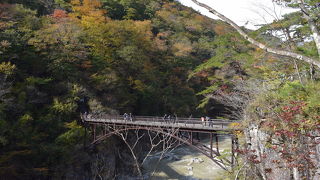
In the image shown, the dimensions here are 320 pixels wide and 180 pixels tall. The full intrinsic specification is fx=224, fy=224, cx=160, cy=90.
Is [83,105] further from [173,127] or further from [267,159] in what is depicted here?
[267,159]

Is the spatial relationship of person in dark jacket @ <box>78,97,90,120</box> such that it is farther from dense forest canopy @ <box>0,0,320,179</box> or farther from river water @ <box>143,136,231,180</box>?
river water @ <box>143,136,231,180</box>

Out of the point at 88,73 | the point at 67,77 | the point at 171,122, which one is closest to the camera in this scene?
the point at 171,122

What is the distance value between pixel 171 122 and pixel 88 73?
33.0ft

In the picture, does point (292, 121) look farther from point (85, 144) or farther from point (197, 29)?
point (197, 29)

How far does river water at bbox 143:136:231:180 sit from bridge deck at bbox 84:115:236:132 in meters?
3.13

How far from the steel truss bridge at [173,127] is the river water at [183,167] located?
1.74 meters

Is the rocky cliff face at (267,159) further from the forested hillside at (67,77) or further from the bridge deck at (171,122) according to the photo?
the forested hillside at (67,77)

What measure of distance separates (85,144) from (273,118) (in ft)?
46.1

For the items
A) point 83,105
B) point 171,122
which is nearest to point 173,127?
point 171,122

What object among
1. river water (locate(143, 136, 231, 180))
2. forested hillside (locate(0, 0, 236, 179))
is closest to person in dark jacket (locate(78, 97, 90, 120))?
forested hillside (locate(0, 0, 236, 179))

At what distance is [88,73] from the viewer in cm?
2006

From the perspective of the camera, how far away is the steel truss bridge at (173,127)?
1145 centimetres

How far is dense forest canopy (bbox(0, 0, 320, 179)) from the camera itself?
40.2ft

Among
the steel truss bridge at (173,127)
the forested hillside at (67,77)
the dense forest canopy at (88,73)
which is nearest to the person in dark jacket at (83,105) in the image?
the forested hillside at (67,77)
